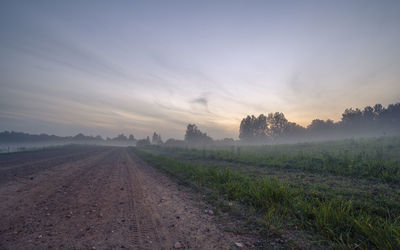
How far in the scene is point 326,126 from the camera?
269ft

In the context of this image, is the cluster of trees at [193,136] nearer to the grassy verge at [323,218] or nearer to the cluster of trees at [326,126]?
the cluster of trees at [326,126]

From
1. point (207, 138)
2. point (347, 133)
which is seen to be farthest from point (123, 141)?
point (347, 133)

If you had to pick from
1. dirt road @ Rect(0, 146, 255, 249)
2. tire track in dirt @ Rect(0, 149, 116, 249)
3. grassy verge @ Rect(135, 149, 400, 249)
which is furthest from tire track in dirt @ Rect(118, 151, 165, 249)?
grassy verge @ Rect(135, 149, 400, 249)

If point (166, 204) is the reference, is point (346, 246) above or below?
above

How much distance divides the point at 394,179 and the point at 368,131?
Result: 95.5 metres

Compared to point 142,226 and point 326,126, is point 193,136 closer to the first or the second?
point 326,126

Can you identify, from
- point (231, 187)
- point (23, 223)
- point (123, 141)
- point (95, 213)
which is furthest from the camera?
point (123, 141)

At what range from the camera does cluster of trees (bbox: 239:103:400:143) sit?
68188mm

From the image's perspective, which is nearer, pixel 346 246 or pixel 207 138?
pixel 346 246

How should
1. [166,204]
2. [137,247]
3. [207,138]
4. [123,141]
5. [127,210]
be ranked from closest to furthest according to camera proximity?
[137,247] → [127,210] → [166,204] → [207,138] → [123,141]

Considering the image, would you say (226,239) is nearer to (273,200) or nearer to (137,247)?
(137,247)

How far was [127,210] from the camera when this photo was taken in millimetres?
4508

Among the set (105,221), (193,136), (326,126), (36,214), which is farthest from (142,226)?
(326,126)

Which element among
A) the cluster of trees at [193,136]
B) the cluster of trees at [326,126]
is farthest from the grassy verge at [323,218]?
the cluster of trees at [193,136]
